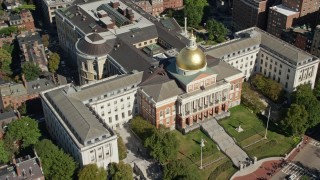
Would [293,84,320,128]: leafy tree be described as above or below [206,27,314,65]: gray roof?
below

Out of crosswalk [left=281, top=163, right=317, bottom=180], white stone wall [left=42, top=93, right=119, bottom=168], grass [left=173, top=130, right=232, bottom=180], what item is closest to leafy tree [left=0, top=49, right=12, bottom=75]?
white stone wall [left=42, top=93, right=119, bottom=168]

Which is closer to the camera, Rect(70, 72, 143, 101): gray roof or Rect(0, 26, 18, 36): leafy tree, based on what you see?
Rect(70, 72, 143, 101): gray roof

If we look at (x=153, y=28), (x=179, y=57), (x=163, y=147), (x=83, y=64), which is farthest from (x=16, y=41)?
(x=163, y=147)

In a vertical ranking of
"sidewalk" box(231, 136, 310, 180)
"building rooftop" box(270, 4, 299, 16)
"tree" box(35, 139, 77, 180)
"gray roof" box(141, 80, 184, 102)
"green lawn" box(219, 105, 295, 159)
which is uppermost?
"building rooftop" box(270, 4, 299, 16)

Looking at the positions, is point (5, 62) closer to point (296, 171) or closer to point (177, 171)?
point (177, 171)

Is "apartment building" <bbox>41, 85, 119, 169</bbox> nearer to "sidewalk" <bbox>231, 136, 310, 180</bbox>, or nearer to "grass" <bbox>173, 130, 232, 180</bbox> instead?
"grass" <bbox>173, 130, 232, 180</bbox>

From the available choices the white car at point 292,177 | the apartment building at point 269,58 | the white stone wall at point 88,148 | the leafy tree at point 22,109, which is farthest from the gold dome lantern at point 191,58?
the leafy tree at point 22,109

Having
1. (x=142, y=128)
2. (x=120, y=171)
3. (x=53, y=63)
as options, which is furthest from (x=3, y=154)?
(x=53, y=63)
